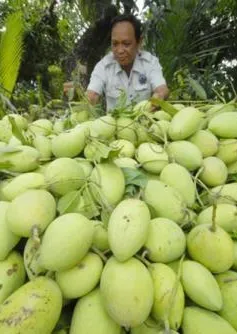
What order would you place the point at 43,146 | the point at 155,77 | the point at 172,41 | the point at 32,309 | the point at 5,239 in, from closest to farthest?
1. the point at 32,309
2. the point at 5,239
3. the point at 43,146
4. the point at 155,77
5. the point at 172,41

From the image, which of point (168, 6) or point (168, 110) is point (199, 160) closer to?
point (168, 110)

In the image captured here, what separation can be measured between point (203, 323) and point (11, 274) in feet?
1.26

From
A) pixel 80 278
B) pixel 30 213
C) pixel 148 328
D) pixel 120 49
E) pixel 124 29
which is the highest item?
pixel 124 29

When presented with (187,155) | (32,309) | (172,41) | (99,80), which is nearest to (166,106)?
(187,155)

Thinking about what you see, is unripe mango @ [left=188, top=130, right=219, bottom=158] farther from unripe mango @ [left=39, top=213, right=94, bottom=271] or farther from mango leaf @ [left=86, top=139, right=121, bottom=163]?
unripe mango @ [left=39, top=213, right=94, bottom=271]

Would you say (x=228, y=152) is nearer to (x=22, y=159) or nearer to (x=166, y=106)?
(x=166, y=106)

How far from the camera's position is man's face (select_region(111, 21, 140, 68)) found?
2.91 meters

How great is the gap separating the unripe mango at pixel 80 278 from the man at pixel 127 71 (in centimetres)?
227

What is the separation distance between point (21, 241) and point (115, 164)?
30 cm

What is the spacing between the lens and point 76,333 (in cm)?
72

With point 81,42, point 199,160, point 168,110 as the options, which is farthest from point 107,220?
point 81,42

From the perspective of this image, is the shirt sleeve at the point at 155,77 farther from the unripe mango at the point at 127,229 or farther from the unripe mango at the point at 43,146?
the unripe mango at the point at 127,229

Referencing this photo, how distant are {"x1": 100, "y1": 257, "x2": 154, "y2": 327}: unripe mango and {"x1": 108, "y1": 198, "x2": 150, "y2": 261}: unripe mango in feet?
0.11

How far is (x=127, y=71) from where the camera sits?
10.3ft
